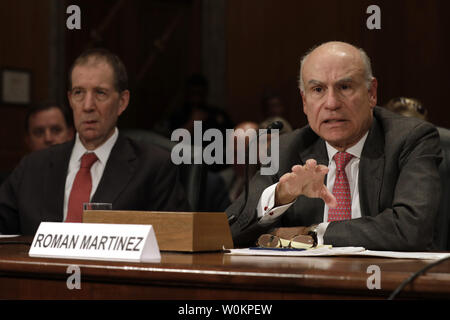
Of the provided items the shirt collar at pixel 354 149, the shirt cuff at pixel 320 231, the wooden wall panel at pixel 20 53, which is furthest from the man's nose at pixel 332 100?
the wooden wall panel at pixel 20 53

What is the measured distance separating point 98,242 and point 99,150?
59.6 inches

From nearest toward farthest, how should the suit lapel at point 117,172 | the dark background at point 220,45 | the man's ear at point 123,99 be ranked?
1. the suit lapel at point 117,172
2. the man's ear at point 123,99
3. the dark background at point 220,45

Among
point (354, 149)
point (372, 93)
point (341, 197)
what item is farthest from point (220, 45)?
point (341, 197)

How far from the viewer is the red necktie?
2.90 meters

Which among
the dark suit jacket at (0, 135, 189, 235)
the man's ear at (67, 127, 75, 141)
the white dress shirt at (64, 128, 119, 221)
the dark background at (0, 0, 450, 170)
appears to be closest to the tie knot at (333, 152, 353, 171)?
the dark suit jacket at (0, 135, 189, 235)

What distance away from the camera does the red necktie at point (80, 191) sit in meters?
2.90

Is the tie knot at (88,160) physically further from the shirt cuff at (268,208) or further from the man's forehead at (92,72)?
the shirt cuff at (268,208)

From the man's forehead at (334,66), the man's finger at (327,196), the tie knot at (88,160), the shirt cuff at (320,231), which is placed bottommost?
the shirt cuff at (320,231)

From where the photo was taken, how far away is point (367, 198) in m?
2.38

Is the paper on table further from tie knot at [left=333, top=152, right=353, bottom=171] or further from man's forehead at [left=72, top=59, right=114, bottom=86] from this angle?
man's forehead at [left=72, top=59, right=114, bottom=86]

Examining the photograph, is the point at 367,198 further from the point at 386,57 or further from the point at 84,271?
the point at 386,57

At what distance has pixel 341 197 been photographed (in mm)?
2438

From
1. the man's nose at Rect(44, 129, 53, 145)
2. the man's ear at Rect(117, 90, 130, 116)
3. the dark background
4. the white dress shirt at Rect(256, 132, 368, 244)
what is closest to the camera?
the white dress shirt at Rect(256, 132, 368, 244)
